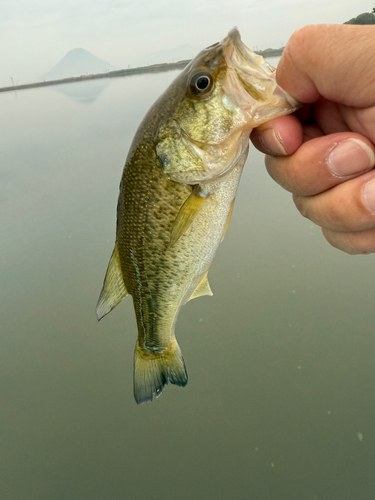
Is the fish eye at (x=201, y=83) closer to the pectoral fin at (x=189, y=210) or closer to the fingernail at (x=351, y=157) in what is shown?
the pectoral fin at (x=189, y=210)

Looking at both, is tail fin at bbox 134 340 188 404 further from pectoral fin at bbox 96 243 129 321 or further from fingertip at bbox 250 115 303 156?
fingertip at bbox 250 115 303 156

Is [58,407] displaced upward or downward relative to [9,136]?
downward

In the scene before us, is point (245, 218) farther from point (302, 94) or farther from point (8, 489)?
point (8, 489)

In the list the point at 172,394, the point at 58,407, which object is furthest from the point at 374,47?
the point at 58,407

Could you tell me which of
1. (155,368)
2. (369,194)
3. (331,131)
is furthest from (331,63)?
(155,368)

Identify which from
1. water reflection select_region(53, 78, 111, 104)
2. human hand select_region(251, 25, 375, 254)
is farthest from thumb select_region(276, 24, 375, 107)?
water reflection select_region(53, 78, 111, 104)

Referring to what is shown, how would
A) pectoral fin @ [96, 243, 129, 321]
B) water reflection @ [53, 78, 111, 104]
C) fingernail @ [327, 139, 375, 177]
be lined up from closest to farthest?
fingernail @ [327, 139, 375, 177] → pectoral fin @ [96, 243, 129, 321] → water reflection @ [53, 78, 111, 104]
